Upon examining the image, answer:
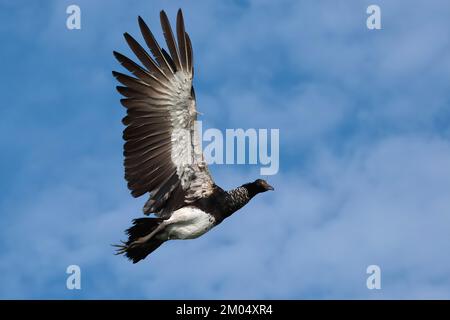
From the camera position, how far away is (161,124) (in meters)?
14.5

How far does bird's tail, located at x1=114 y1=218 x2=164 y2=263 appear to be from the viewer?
14.2 m

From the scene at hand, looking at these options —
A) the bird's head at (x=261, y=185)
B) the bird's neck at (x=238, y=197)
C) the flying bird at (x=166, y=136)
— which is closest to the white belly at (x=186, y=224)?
the flying bird at (x=166, y=136)

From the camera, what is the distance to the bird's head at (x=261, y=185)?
50.4 feet

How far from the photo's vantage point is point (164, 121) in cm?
1454

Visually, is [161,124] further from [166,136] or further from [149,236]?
[149,236]

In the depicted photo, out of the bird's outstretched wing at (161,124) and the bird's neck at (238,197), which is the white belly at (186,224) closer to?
the bird's outstretched wing at (161,124)

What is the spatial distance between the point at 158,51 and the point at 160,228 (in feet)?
9.10

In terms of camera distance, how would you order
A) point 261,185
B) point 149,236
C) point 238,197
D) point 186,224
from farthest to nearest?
1. point 261,185
2. point 238,197
3. point 186,224
4. point 149,236

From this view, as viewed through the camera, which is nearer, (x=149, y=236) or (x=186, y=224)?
(x=149, y=236)

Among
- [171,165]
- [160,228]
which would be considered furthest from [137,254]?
[171,165]

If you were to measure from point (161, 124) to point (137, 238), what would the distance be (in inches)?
71.7

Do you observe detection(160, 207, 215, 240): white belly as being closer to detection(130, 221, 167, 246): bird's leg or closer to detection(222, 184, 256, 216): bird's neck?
detection(130, 221, 167, 246): bird's leg

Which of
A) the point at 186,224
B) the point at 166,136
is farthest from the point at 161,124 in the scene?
the point at 186,224
